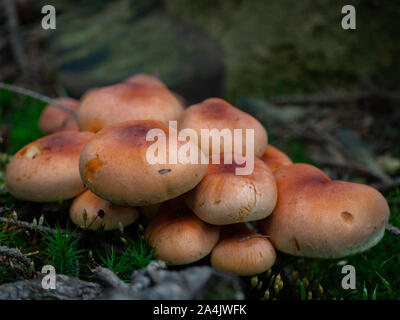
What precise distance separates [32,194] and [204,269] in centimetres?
115

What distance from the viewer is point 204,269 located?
148 cm

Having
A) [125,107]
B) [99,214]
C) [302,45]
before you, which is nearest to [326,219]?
[99,214]

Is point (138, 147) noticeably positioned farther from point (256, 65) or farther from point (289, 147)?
point (256, 65)

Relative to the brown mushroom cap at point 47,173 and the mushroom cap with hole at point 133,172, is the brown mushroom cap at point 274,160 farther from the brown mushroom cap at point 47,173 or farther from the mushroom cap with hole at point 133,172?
the brown mushroom cap at point 47,173

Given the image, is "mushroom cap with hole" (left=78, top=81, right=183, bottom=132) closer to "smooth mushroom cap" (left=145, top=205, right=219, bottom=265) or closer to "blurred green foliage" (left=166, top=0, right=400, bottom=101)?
"smooth mushroom cap" (left=145, top=205, right=219, bottom=265)

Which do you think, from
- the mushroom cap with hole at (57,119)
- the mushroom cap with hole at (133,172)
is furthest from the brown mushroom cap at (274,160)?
the mushroom cap with hole at (57,119)

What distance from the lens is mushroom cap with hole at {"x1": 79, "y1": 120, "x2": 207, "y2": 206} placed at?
5.61 ft

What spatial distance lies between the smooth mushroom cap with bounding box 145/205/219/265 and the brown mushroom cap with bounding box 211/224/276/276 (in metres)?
0.06

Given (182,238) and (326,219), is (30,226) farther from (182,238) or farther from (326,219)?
(326,219)

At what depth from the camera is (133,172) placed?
1.71 m

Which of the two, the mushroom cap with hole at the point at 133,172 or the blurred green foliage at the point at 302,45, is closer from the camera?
the mushroom cap with hole at the point at 133,172

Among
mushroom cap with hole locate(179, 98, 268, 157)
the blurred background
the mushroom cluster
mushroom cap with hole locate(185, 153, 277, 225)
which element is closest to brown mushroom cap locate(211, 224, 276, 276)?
the mushroom cluster

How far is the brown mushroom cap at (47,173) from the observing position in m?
2.04

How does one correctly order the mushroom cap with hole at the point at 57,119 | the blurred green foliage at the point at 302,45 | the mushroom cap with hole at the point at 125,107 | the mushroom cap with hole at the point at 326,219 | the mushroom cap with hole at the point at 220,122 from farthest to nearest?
the blurred green foliage at the point at 302,45 → the mushroom cap with hole at the point at 57,119 → the mushroom cap with hole at the point at 125,107 → the mushroom cap with hole at the point at 220,122 → the mushroom cap with hole at the point at 326,219
